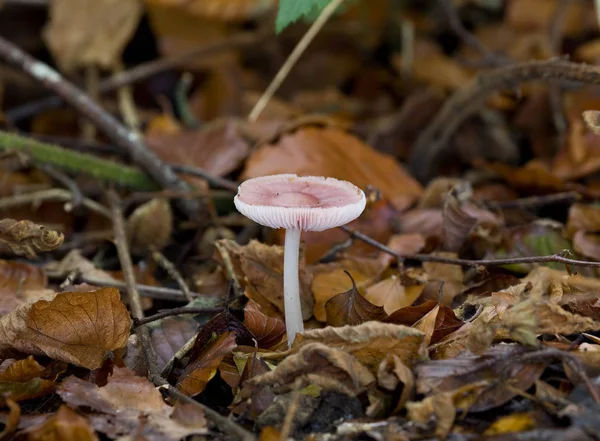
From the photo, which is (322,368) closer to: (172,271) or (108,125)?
(172,271)

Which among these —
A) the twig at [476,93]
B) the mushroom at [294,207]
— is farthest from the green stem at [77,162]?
the twig at [476,93]

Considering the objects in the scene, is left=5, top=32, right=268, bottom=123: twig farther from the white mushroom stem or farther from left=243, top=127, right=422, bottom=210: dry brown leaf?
the white mushroom stem

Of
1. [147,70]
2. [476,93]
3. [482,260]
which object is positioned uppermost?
[476,93]

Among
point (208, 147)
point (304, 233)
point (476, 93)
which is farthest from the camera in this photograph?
point (208, 147)

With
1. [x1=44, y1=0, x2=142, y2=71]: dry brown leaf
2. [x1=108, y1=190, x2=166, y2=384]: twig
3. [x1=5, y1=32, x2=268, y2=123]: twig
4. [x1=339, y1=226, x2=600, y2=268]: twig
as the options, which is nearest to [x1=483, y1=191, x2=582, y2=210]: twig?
[x1=339, y1=226, x2=600, y2=268]: twig

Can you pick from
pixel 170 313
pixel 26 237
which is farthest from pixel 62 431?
pixel 26 237

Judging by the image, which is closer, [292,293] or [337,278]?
[292,293]

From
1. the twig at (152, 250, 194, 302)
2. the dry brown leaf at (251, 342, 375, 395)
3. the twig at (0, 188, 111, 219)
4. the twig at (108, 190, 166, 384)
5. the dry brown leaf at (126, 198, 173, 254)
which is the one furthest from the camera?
the twig at (0, 188, 111, 219)
